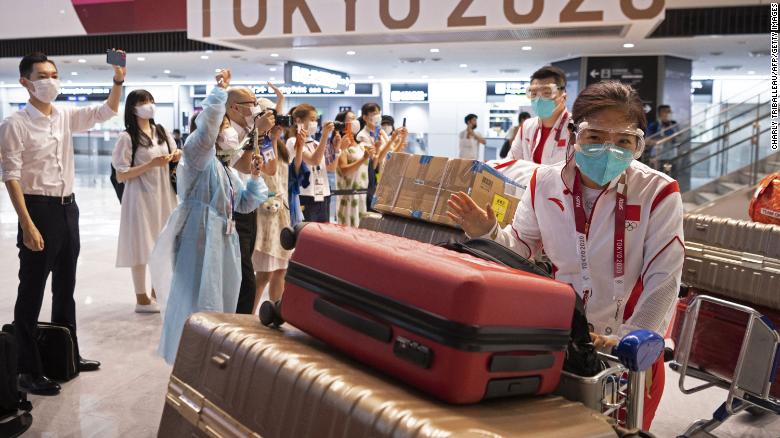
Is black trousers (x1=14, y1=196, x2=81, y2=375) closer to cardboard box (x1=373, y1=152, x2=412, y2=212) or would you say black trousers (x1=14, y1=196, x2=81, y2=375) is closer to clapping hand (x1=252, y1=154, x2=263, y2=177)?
clapping hand (x1=252, y1=154, x2=263, y2=177)

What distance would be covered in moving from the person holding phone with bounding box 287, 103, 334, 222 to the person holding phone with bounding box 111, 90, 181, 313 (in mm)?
1266

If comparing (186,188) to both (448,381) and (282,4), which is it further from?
(282,4)

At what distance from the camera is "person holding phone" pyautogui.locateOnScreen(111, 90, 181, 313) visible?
5105 mm

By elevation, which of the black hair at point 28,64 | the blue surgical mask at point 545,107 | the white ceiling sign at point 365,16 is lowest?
the blue surgical mask at point 545,107

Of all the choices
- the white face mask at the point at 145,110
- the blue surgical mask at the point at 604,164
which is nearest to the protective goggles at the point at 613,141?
the blue surgical mask at the point at 604,164

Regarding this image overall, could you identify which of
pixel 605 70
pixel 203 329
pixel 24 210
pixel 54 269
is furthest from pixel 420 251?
pixel 605 70

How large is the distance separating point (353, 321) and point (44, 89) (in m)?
3.22

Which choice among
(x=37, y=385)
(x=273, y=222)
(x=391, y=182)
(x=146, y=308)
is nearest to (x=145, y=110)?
(x=273, y=222)

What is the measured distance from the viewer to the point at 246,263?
3.95 m

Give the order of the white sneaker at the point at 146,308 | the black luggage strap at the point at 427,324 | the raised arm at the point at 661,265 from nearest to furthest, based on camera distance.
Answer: the black luggage strap at the point at 427,324
the raised arm at the point at 661,265
the white sneaker at the point at 146,308

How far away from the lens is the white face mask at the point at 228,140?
3.69m

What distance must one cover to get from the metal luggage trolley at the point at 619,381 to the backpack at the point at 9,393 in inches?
105

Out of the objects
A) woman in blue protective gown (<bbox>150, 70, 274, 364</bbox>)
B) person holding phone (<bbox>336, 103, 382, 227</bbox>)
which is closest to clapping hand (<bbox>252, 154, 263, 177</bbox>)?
woman in blue protective gown (<bbox>150, 70, 274, 364</bbox>)

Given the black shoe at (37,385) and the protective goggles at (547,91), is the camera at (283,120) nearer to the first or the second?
the protective goggles at (547,91)
